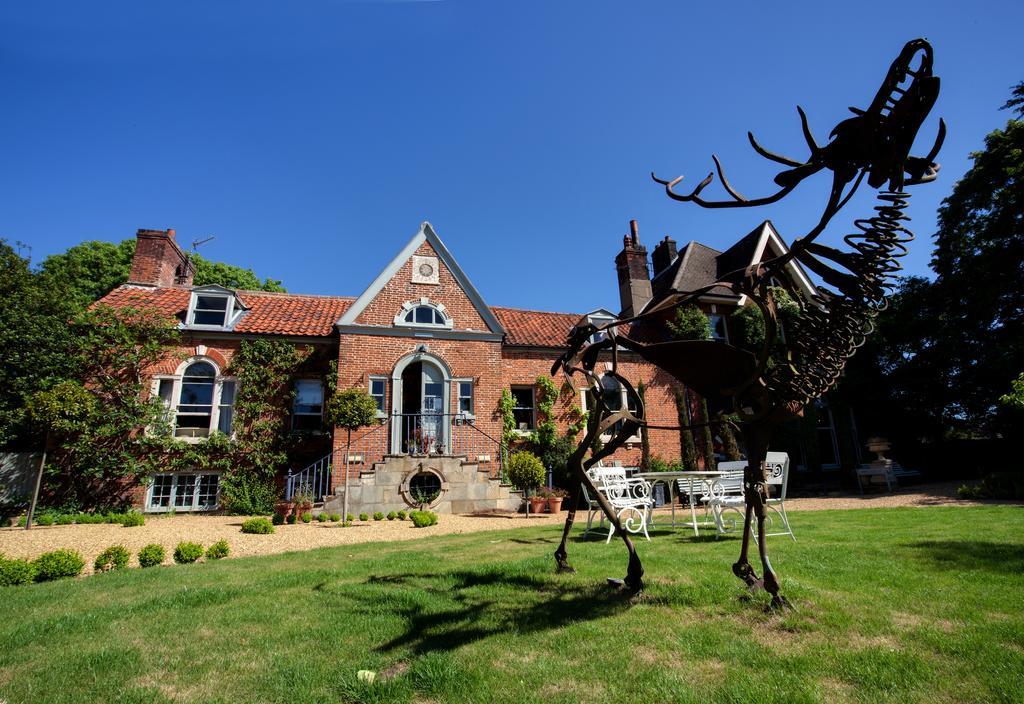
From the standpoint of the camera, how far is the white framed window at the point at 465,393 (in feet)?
50.2

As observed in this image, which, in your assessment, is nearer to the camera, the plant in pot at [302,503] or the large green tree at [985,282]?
the plant in pot at [302,503]

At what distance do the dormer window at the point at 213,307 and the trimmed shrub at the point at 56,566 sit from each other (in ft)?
33.9

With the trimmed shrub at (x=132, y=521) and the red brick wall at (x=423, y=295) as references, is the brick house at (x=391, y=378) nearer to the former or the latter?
the red brick wall at (x=423, y=295)

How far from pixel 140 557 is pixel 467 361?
32.5 ft

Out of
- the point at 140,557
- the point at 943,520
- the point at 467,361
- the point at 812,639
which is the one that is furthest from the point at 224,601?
the point at 467,361

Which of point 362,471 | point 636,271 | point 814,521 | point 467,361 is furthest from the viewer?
point 636,271

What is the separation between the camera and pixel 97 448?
1333 centimetres

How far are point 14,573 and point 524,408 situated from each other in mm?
12751

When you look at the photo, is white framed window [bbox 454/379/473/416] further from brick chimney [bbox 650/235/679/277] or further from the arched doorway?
brick chimney [bbox 650/235/679/277]

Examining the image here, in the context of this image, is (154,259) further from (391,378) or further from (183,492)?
(391,378)

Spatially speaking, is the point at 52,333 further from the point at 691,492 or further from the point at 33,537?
the point at 691,492

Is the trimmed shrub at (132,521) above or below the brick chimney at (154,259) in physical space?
below

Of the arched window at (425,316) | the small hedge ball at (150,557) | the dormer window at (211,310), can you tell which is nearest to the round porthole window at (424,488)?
the arched window at (425,316)

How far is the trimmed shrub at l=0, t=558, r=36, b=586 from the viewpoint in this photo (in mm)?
5785
